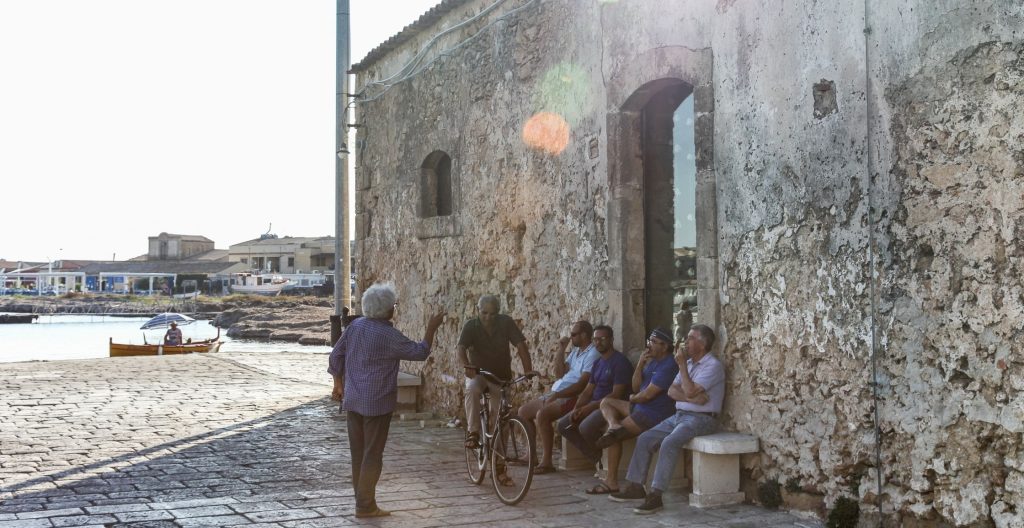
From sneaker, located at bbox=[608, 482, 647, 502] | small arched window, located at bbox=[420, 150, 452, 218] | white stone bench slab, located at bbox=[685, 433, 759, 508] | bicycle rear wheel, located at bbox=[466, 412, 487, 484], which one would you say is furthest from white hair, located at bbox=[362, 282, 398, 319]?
small arched window, located at bbox=[420, 150, 452, 218]

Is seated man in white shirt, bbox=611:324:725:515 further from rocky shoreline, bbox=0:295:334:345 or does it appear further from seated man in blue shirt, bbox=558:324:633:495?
rocky shoreline, bbox=0:295:334:345

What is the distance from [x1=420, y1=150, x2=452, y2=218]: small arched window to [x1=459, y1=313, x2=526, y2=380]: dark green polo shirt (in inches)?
153

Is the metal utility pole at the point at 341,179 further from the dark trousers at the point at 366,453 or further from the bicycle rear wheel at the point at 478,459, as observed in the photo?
the dark trousers at the point at 366,453

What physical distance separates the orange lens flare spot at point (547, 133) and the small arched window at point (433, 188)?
8.50 ft

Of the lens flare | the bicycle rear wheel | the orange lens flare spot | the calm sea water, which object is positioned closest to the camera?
the bicycle rear wheel

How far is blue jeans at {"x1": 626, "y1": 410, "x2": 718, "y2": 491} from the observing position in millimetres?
6609

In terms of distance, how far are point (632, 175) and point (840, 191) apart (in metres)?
2.42

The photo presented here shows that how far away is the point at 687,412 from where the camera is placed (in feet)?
22.7

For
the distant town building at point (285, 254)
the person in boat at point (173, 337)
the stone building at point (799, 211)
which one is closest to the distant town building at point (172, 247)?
the distant town building at point (285, 254)

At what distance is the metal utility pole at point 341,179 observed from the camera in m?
13.6

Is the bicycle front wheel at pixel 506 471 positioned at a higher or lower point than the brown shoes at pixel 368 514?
higher

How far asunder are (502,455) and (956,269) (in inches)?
135

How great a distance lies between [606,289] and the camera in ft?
28.1

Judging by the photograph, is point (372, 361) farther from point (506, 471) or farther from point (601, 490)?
point (601, 490)
